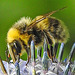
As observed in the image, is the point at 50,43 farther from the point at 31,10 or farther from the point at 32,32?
the point at 31,10

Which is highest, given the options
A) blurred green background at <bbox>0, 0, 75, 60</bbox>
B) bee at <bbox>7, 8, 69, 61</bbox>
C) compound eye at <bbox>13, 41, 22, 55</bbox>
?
blurred green background at <bbox>0, 0, 75, 60</bbox>

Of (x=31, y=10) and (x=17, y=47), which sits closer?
(x=17, y=47)

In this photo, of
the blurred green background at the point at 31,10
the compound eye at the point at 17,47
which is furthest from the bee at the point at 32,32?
the blurred green background at the point at 31,10

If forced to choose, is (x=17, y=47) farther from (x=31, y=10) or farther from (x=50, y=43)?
(x=31, y=10)

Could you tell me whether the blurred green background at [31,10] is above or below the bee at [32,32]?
above

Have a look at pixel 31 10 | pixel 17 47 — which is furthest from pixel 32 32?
pixel 31 10

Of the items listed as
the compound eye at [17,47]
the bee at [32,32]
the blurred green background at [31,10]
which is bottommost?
the compound eye at [17,47]

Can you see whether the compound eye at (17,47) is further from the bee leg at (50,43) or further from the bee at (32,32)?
the bee leg at (50,43)

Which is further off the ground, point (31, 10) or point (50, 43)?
point (31, 10)

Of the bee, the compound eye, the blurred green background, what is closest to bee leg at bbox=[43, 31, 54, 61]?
the bee

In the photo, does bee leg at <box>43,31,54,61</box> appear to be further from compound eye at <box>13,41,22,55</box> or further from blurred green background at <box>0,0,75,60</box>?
blurred green background at <box>0,0,75,60</box>
